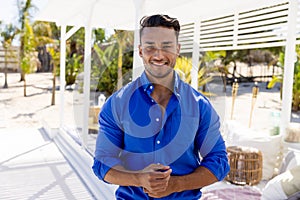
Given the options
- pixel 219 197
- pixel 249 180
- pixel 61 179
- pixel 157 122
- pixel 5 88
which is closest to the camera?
pixel 157 122

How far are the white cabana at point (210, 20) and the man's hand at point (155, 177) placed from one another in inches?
96.8

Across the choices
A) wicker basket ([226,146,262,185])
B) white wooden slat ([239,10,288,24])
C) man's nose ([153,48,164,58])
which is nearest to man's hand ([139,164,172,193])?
man's nose ([153,48,164,58])

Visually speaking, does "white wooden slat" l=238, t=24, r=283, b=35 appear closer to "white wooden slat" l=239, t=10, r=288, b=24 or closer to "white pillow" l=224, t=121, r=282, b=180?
"white wooden slat" l=239, t=10, r=288, b=24

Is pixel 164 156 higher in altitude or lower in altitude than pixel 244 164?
higher

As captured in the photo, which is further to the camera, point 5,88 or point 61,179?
point 5,88

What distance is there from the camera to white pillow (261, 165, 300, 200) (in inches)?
90.4

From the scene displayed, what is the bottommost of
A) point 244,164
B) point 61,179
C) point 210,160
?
point 61,179

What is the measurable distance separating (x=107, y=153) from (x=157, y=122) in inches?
6.6

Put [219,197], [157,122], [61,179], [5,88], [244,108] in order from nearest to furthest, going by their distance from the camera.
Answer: [157,122] < [219,197] < [61,179] < [244,108] < [5,88]

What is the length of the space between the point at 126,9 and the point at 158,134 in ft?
11.0

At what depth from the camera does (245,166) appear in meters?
3.50

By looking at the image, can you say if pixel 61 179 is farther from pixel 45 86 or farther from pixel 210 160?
pixel 45 86

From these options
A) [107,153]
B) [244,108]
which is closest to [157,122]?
[107,153]

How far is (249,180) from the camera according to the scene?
351cm
